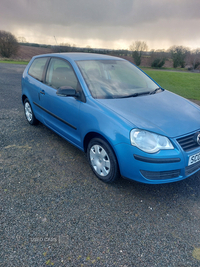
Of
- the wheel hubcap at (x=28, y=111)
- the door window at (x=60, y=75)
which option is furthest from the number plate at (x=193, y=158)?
the wheel hubcap at (x=28, y=111)

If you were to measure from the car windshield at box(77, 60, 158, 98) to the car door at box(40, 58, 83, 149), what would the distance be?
24 centimetres

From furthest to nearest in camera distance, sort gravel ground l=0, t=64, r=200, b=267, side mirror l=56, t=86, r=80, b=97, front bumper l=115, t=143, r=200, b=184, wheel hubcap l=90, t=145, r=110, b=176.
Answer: side mirror l=56, t=86, r=80, b=97
wheel hubcap l=90, t=145, r=110, b=176
front bumper l=115, t=143, r=200, b=184
gravel ground l=0, t=64, r=200, b=267

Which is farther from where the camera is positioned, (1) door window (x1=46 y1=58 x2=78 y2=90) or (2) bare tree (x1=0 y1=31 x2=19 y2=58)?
(2) bare tree (x1=0 y1=31 x2=19 y2=58)

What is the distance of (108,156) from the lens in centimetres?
253

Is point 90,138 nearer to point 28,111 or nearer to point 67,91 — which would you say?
point 67,91

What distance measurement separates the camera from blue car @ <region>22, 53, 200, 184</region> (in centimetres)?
225

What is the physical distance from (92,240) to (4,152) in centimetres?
241

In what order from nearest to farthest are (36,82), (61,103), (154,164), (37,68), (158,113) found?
(154,164) < (158,113) < (61,103) < (36,82) < (37,68)

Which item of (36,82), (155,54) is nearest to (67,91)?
(36,82)

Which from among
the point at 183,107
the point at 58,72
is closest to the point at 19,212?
the point at 58,72

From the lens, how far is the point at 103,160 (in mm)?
2654

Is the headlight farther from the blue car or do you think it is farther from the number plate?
the number plate

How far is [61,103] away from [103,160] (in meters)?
1.23

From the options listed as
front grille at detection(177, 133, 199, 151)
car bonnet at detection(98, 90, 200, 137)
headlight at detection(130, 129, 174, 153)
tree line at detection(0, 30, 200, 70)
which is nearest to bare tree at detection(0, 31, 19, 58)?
tree line at detection(0, 30, 200, 70)
